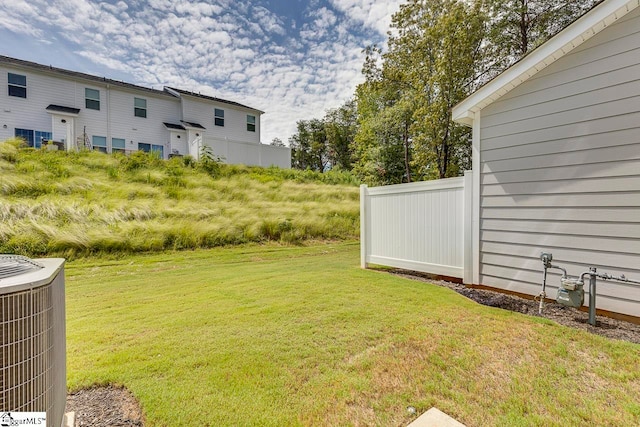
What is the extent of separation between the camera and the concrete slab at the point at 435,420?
163 centimetres

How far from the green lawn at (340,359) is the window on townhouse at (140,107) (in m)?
13.8

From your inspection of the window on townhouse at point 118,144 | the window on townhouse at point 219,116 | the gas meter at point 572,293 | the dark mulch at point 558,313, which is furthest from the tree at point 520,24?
the window on townhouse at point 118,144

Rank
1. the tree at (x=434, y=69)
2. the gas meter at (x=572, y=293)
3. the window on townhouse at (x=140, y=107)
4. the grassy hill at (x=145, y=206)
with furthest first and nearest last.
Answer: the window on townhouse at (x=140, y=107), the tree at (x=434, y=69), the grassy hill at (x=145, y=206), the gas meter at (x=572, y=293)

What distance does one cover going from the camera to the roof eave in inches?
121

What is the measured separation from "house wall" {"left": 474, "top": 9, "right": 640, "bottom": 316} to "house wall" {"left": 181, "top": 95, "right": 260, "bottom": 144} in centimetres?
1533

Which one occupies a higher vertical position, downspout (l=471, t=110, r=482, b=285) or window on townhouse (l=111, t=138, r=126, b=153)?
window on townhouse (l=111, t=138, r=126, b=153)

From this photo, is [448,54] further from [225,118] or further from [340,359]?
[225,118]

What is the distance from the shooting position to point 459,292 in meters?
4.12

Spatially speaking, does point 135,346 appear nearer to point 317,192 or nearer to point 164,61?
point 317,192

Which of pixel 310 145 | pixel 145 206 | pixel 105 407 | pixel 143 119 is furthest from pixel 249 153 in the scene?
pixel 310 145

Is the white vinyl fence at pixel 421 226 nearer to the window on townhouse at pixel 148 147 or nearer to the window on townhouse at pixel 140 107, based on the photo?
the window on townhouse at pixel 148 147

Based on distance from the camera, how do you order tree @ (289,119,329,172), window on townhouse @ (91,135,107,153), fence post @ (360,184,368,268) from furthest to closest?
tree @ (289,119,329,172) → window on townhouse @ (91,135,107,153) → fence post @ (360,184,368,268)

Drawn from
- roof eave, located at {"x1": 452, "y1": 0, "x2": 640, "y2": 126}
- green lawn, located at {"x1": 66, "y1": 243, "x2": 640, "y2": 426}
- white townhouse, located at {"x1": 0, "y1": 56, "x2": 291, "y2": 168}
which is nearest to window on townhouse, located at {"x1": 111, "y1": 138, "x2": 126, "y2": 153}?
white townhouse, located at {"x1": 0, "y1": 56, "x2": 291, "y2": 168}

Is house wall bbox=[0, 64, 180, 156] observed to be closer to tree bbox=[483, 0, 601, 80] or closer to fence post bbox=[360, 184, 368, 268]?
fence post bbox=[360, 184, 368, 268]
